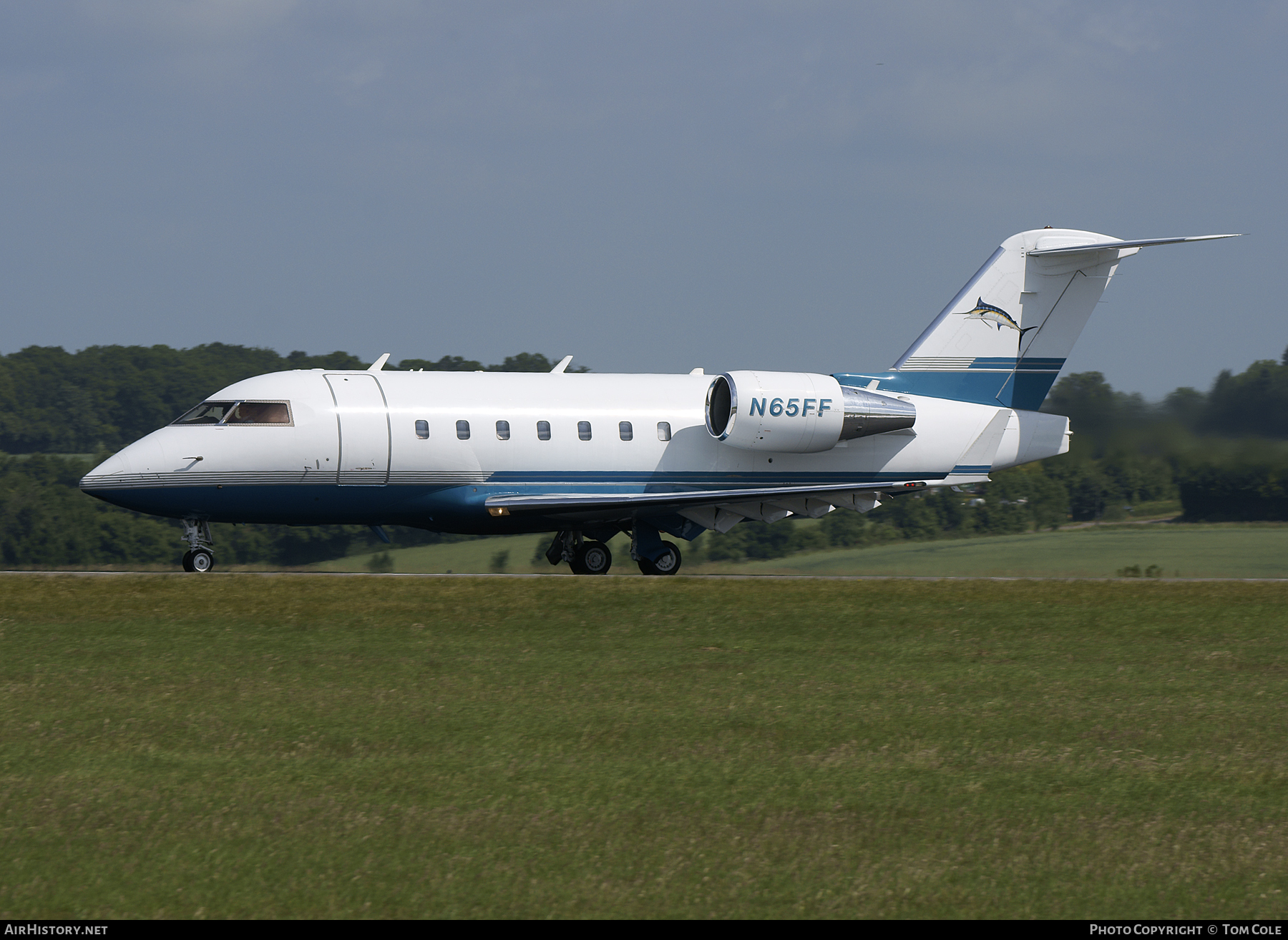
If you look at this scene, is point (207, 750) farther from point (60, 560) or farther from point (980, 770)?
point (60, 560)

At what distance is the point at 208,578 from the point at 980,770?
13.0 meters

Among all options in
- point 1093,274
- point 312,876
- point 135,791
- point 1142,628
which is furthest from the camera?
point 1093,274

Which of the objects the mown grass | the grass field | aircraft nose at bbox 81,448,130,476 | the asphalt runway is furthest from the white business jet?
the mown grass

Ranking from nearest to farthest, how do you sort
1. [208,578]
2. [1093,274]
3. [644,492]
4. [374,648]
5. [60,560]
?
[374,648] → [208,578] → [644,492] → [1093,274] → [60,560]

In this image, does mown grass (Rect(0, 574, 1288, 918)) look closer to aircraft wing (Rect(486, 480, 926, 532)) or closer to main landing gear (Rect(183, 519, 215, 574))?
main landing gear (Rect(183, 519, 215, 574))

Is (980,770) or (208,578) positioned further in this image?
(208,578)

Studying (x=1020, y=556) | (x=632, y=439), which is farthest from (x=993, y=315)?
(x=1020, y=556)

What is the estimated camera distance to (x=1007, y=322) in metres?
27.7

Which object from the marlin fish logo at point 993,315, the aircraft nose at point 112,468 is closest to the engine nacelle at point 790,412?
the marlin fish logo at point 993,315

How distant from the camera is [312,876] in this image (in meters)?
9.22

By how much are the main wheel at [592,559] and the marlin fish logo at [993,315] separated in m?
9.03

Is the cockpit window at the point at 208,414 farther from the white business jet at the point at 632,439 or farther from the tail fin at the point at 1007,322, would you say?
the tail fin at the point at 1007,322

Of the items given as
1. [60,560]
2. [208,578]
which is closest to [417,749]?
[208,578]

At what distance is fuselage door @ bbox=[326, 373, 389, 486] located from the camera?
23.5 metres
